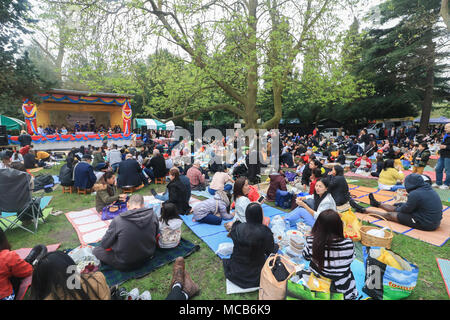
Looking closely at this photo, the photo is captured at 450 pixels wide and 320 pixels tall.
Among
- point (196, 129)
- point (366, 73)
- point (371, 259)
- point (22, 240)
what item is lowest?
point (22, 240)

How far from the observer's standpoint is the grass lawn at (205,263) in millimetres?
2770

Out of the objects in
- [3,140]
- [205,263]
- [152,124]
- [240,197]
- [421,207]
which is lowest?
[205,263]

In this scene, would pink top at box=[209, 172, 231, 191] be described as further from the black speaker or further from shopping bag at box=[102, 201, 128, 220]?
the black speaker

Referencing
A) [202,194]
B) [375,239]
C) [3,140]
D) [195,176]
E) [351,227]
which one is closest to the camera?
[375,239]

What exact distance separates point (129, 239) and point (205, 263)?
3.98 feet

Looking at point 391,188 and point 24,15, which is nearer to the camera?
point 391,188

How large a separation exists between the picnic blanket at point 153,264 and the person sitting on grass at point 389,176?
6.10 metres

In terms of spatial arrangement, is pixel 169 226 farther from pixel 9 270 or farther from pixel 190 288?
pixel 9 270

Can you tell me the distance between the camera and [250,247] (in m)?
2.60

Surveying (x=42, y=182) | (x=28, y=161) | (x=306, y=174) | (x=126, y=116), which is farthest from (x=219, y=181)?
(x=126, y=116)
